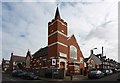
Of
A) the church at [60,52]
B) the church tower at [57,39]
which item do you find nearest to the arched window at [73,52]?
the church at [60,52]

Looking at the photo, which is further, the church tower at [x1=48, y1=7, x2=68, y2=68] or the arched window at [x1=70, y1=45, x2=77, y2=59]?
the arched window at [x1=70, y1=45, x2=77, y2=59]

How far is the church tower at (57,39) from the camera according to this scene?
121ft

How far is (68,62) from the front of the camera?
1609 inches

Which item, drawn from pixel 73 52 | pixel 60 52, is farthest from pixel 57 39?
pixel 73 52

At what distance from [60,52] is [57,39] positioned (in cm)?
312

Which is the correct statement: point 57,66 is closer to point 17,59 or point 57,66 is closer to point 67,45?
point 67,45

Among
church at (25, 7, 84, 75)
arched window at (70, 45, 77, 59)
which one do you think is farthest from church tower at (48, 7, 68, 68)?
arched window at (70, 45, 77, 59)

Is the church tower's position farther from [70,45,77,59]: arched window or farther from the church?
[70,45,77,59]: arched window

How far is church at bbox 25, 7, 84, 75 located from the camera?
37094 mm

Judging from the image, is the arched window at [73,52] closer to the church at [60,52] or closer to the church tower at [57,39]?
the church at [60,52]

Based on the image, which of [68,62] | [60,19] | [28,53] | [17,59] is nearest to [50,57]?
[68,62]

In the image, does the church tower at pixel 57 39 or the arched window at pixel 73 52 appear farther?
the arched window at pixel 73 52

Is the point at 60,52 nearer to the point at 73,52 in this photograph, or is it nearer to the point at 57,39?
the point at 57,39

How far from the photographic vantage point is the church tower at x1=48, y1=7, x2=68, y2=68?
3703cm
